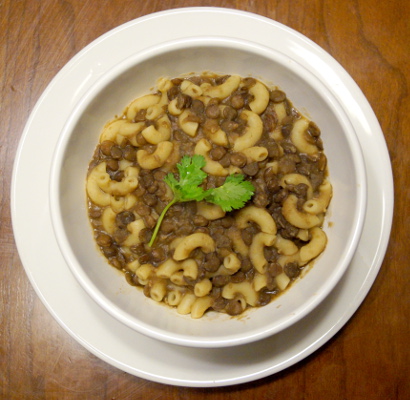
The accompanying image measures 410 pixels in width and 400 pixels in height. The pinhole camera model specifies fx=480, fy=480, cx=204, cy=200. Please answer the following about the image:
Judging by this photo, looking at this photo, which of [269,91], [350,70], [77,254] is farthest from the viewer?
[350,70]

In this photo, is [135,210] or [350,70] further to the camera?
[350,70]

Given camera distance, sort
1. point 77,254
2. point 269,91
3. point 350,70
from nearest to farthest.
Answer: point 77,254 → point 269,91 → point 350,70

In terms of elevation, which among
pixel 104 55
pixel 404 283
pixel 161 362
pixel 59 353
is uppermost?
pixel 104 55

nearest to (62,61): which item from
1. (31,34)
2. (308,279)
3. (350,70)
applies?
(31,34)

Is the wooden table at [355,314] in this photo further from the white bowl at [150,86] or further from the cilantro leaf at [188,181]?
the cilantro leaf at [188,181]

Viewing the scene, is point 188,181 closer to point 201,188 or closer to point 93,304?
point 201,188

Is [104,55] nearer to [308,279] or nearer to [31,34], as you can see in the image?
[31,34]

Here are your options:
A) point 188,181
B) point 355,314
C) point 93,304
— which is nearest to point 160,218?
point 188,181

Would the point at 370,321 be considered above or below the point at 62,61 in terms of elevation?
below
